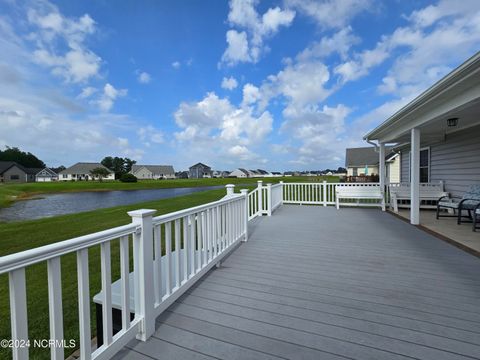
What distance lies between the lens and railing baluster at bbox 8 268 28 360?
983mm

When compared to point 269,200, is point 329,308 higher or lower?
lower

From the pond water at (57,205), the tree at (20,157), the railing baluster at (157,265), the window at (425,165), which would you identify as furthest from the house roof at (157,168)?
the railing baluster at (157,265)

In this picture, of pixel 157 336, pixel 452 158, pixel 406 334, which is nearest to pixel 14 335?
pixel 157 336

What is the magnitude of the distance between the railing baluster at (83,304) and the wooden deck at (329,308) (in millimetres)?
346

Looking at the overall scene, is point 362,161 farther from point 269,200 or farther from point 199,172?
point 199,172

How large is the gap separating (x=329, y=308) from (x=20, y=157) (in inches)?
3786

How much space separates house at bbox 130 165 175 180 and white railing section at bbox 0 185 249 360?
75.9 meters

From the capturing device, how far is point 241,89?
12.5 m

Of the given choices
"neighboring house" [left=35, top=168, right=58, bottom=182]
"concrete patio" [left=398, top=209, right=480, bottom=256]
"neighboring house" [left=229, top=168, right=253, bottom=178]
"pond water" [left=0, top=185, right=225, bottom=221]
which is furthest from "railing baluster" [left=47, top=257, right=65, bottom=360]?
"neighboring house" [left=229, top=168, right=253, bottom=178]

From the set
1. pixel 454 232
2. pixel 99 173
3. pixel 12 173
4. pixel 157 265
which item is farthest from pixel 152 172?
pixel 157 265

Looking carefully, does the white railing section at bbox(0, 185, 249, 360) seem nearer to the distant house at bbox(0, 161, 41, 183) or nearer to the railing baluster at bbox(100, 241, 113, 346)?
the railing baluster at bbox(100, 241, 113, 346)

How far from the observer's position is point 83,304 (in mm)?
1348

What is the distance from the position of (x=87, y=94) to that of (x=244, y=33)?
9.51 meters

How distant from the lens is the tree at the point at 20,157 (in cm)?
6950
